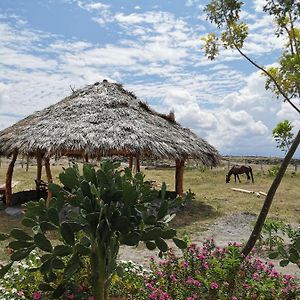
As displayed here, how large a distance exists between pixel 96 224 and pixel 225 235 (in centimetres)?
675

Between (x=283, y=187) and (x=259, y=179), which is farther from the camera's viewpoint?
(x=259, y=179)

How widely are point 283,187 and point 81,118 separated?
10153 mm

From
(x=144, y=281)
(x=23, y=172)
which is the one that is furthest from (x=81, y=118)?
(x=23, y=172)

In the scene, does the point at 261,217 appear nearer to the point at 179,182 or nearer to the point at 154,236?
the point at 154,236

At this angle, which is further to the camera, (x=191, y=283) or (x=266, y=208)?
(x=266, y=208)

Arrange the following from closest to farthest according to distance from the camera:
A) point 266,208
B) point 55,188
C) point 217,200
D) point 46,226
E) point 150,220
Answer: point 46,226, point 150,220, point 55,188, point 266,208, point 217,200

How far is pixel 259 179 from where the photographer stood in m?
21.5

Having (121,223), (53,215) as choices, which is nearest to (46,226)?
(53,215)

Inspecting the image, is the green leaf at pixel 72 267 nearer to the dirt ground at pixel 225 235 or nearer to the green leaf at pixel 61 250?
the green leaf at pixel 61 250

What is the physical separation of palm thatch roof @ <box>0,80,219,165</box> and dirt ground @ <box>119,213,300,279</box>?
2308mm

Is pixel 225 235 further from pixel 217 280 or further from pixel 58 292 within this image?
pixel 58 292

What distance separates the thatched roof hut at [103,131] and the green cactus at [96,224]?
8139 mm

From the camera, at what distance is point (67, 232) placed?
9.50ft

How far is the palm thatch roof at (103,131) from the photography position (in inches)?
452
